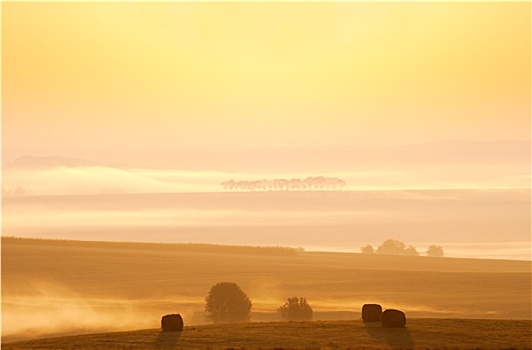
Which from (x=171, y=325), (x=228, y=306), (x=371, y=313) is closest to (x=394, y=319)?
(x=371, y=313)

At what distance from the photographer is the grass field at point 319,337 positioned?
57469 mm

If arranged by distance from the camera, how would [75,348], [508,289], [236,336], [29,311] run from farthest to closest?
1. [508,289]
2. [29,311]
3. [236,336]
4. [75,348]

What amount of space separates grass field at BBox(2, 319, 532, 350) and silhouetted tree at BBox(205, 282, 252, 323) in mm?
69640

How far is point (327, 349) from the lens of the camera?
5412 cm

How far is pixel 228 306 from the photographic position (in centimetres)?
14088

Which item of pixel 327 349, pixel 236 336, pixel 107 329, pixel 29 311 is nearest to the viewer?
pixel 327 349

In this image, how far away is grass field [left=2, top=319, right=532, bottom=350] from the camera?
57469 millimetres

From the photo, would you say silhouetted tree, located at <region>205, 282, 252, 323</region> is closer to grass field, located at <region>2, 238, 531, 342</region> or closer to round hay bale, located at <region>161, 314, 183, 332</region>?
grass field, located at <region>2, 238, 531, 342</region>

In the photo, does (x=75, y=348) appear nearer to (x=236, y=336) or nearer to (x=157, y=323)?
(x=236, y=336)

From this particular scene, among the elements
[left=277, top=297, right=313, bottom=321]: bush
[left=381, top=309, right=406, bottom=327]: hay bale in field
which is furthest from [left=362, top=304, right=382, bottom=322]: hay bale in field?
[left=277, top=297, right=313, bottom=321]: bush

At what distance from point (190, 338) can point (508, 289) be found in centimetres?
13409

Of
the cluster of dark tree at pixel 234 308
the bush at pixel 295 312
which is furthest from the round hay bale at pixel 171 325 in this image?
the bush at pixel 295 312

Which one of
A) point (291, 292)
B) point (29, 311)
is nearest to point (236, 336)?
point (29, 311)

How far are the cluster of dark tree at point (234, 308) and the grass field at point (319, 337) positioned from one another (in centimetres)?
6988
